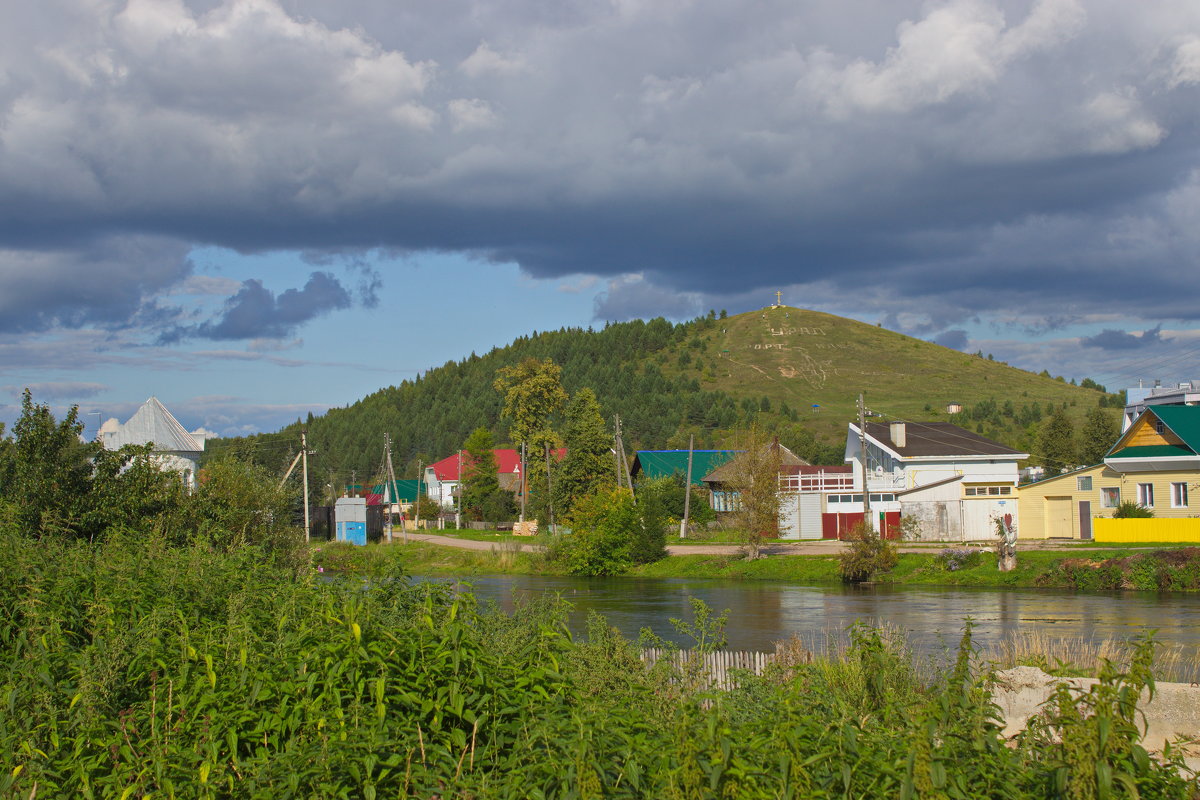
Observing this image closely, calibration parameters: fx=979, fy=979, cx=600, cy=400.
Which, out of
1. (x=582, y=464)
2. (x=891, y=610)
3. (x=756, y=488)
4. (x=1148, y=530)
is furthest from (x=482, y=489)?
(x=891, y=610)

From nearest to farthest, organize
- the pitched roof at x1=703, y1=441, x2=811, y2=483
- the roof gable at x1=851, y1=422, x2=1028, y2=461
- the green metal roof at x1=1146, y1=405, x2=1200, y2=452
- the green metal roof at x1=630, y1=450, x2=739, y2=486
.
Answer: the green metal roof at x1=1146, y1=405, x2=1200, y2=452 → the pitched roof at x1=703, y1=441, x2=811, y2=483 → the roof gable at x1=851, y1=422, x2=1028, y2=461 → the green metal roof at x1=630, y1=450, x2=739, y2=486

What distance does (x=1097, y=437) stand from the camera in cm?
7756

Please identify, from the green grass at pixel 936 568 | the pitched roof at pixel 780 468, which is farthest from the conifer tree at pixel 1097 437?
the green grass at pixel 936 568

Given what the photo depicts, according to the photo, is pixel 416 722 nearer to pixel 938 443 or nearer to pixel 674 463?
pixel 938 443

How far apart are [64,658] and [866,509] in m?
43.5

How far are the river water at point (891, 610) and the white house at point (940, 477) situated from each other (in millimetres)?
12722

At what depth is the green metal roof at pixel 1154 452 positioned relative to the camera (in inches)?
1710

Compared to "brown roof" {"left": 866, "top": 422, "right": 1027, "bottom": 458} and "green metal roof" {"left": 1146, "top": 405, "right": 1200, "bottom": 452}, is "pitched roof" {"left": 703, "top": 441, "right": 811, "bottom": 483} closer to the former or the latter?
"brown roof" {"left": 866, "top": 422, "right": 1027, "bottom": 458}

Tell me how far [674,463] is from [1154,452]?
1587 inches

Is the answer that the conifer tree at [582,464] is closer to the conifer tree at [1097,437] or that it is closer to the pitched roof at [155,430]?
the pitched roof at [155,430]

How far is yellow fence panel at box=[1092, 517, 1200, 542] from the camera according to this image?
1608 inches

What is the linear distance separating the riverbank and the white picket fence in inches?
645

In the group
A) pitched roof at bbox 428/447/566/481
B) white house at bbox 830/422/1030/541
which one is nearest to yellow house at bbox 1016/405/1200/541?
white house at bbox 830/422/1030/541

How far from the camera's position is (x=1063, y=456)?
76312 mm
